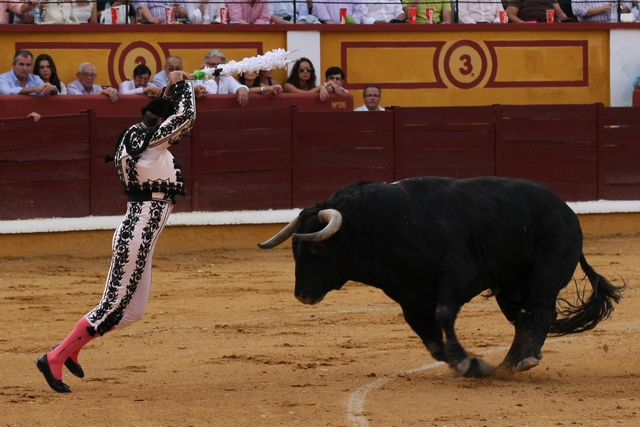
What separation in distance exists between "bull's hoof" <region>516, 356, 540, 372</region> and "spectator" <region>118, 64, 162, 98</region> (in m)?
6.02

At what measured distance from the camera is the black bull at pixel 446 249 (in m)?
4.67

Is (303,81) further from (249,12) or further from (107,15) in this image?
(107,15)

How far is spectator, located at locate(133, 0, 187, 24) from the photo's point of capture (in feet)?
35.5

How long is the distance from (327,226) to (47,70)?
5.99 metres

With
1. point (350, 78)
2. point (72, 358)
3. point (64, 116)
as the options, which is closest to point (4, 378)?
point (72, 358)

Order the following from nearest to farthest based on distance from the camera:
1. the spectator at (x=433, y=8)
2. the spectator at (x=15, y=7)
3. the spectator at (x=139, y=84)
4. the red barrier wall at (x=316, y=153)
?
1. the red barrier wall at (x=316, y=153)
2. the spectator at (x=139, y=84)
3. the spectator at (x=15, y=7)
4. the spectator at (x=433, y=8)

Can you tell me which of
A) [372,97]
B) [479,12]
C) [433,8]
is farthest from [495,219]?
[479,12]

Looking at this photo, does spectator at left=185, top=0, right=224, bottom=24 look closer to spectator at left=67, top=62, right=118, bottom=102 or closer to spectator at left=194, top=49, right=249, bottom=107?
spectator at left=194, top=49, right=249, bottom=107

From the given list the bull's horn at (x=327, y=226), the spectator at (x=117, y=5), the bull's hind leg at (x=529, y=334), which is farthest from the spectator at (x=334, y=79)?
the bull's horn at (x=327, y=226)

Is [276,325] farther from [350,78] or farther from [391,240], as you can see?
[350,78]

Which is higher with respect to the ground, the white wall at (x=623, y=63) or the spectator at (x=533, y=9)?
the spectator at (x=533, y=9)

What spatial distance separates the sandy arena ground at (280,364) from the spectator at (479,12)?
4.38 meters

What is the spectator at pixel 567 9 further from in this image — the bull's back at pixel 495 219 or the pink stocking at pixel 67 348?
the pink stocking at pixel 67 348

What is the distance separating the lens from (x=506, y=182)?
504 centimetres
